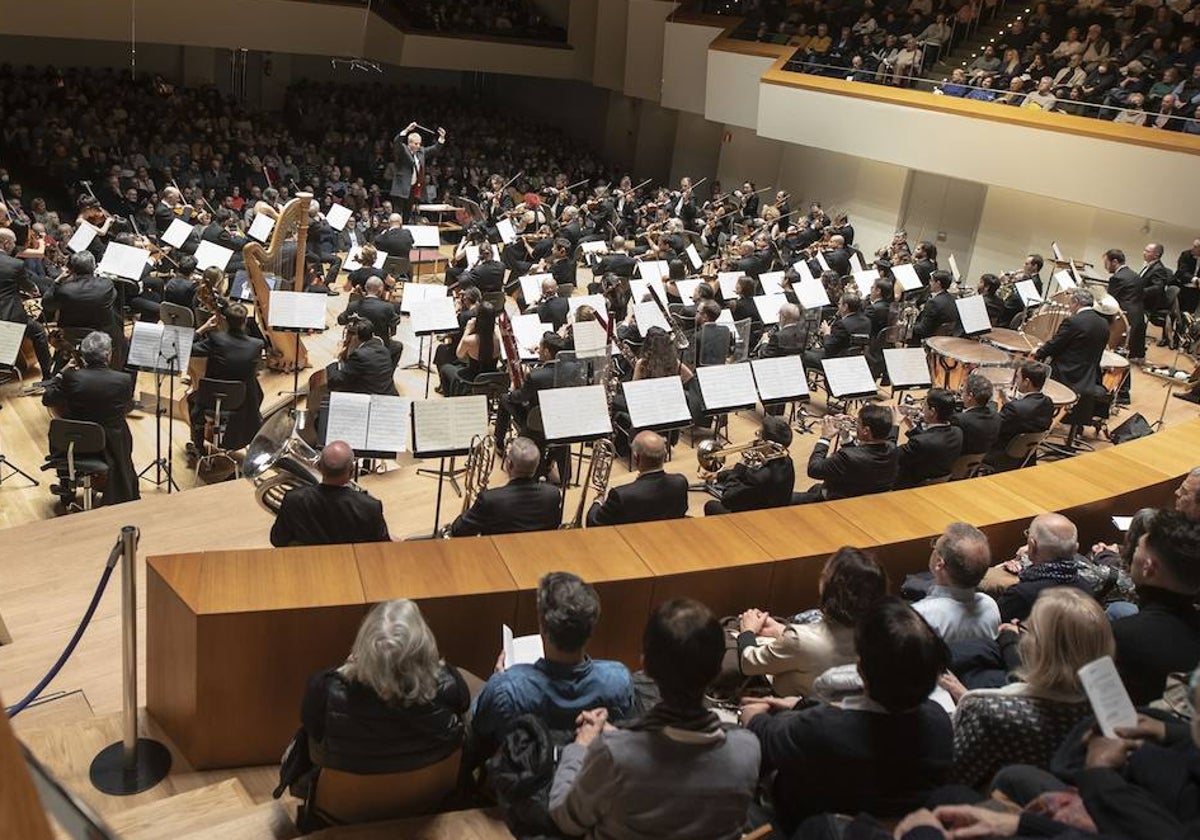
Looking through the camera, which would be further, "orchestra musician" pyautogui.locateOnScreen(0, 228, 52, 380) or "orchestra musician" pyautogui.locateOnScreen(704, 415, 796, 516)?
"orchestra musician" pyautogui.locateOnScreen(0, 228, 52, 380)

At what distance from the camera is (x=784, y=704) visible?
3.46 meters

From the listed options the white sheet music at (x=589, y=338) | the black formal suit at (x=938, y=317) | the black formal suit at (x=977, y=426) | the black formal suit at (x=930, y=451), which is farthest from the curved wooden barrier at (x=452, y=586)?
the black formal suit at (x=938, y=317)

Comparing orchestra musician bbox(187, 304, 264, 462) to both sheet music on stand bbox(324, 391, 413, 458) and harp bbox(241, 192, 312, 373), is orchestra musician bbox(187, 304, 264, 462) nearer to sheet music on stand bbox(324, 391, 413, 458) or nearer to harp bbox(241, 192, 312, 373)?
harp bbox(241, 192, 312, 373)

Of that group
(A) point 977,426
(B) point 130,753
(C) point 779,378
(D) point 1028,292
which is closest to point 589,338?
(C) point 779,378

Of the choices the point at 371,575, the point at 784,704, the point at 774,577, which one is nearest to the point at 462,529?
the point at 371,575

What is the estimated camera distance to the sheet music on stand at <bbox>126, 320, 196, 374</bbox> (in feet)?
24.1

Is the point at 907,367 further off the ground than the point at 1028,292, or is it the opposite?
the point at 1028,292

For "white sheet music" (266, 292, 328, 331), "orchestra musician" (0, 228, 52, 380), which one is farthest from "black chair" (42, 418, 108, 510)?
"orchestra musician" (0, 228, 52, 380)

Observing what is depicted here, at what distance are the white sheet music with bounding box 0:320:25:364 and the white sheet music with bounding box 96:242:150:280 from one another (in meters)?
1.73

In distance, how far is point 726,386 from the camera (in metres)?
7.40

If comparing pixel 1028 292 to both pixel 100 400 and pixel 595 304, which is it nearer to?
pixel 595 304

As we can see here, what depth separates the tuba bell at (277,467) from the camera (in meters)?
5.73

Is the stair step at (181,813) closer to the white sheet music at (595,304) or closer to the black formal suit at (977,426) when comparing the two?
the black formal suit at (977,426)

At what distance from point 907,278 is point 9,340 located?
8.92 meters
